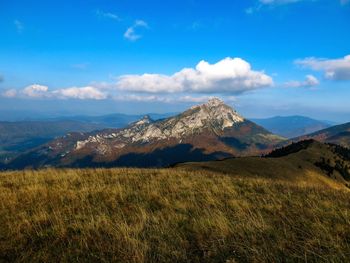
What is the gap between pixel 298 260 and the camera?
6605 mm

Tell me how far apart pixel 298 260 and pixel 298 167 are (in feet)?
147

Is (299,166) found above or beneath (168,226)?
beneath

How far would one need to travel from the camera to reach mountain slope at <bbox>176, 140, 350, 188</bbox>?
34.4 m

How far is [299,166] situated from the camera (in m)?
49.3

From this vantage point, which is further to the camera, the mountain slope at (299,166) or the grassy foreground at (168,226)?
the mountain slope at (299,166)

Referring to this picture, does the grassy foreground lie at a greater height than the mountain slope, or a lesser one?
greater

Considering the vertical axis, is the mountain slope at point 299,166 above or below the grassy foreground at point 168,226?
below

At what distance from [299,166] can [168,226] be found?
146ft

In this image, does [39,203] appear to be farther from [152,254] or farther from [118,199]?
[152,254]

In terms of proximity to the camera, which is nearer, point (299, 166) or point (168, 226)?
point (168, 226)

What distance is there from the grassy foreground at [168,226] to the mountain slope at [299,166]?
1506cm

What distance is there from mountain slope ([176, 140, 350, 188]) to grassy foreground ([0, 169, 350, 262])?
15063mm

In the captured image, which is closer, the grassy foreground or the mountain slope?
the grassy foreground

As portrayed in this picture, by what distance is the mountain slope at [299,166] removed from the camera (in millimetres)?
34406
